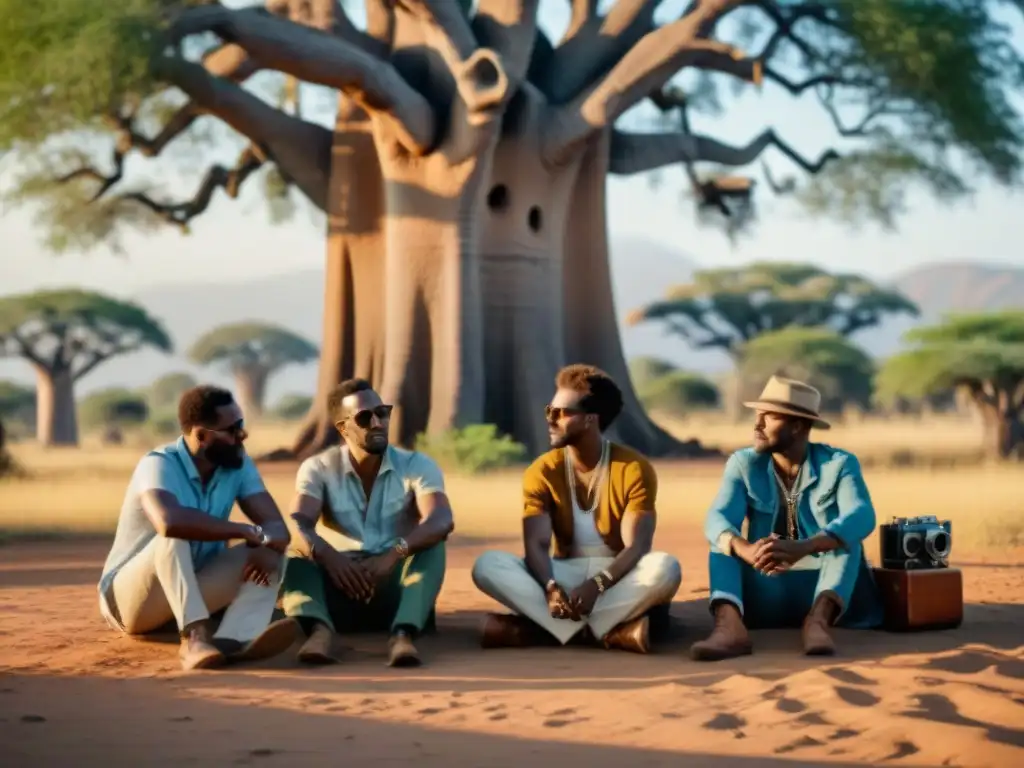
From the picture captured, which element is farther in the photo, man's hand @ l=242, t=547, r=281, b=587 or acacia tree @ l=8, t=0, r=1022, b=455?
acacia tree @ l=8, t=0, r=1022, b=455

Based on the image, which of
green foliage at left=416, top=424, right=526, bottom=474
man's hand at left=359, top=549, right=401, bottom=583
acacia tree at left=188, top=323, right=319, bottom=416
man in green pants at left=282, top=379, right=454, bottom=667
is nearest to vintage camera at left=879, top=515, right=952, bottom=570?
man in green pants at left=282, top=379, right=454, bottom=667

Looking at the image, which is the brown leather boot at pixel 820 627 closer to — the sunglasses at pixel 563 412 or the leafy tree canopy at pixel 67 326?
the sunglasses at pixel 563 412

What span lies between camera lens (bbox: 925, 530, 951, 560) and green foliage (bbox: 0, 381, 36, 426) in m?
35.6

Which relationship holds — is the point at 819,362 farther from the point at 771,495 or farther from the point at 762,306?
the point at 771,495

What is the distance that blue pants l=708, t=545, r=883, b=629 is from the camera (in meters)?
5.79

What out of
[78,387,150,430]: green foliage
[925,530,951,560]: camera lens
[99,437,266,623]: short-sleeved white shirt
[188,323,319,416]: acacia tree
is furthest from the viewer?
[188,323,319,416]: acacia tree

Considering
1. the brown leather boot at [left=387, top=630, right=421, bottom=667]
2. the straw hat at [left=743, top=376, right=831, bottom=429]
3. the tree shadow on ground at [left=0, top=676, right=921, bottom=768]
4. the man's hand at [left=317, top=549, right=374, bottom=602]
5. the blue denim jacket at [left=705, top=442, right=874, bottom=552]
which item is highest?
the straw hat at [left=743, top=376, right=831, bottom=429]

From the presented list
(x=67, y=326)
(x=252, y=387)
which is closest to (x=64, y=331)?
(x=67, y=326)

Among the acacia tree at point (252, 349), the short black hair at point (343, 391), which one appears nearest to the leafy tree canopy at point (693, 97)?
the short black hair at point (343, 391)

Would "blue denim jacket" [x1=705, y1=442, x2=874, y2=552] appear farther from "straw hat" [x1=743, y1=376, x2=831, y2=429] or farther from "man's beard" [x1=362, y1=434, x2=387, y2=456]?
"man's beard" [x1=362, y1=434, x2=387, y2=456]

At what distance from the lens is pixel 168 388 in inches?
2053

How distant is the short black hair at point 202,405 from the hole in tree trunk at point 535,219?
10549mm

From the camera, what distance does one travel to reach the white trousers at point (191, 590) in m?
5.35

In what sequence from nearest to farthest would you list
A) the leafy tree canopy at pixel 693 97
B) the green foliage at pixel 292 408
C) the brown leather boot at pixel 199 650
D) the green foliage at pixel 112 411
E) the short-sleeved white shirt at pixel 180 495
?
the brown leather boot at pixel 199 650
the short-sleeved white shirt at pixel 180 495
the leafy tree canopy at pixel 693 97
the green foliage at pixel 112 411
the green foliage at pixel 292 408
